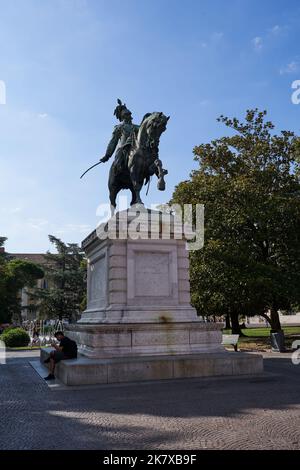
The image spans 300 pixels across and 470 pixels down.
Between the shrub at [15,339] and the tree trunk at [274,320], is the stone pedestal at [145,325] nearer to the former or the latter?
the tree trunk at [274,320]

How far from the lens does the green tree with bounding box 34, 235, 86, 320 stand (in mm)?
59656

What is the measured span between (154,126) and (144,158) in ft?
3.55

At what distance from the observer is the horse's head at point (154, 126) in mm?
13891

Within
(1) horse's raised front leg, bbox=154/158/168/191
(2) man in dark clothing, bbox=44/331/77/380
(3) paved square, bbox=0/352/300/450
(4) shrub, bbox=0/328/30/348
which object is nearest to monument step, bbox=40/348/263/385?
(2) man in dark clothing, bbox=44/331/77/380

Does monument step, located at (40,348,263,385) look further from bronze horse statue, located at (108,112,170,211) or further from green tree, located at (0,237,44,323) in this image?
green tree, located at (0,237,44,323)

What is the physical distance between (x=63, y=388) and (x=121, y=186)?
7.67 meters

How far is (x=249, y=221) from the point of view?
26.1m

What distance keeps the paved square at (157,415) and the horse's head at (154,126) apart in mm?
7572

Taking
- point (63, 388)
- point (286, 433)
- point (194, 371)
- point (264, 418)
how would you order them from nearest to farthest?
1. point (286, 433)
2. point (264, 418)
3. point (63, 388)
4. point (194, 371)

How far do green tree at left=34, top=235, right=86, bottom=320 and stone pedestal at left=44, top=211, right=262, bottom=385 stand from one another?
46870mm

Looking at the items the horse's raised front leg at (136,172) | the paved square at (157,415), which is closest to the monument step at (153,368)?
the paved square at (157,415)

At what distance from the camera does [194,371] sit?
10719 mm

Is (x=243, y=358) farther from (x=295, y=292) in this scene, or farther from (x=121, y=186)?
(x=295, y=292)
